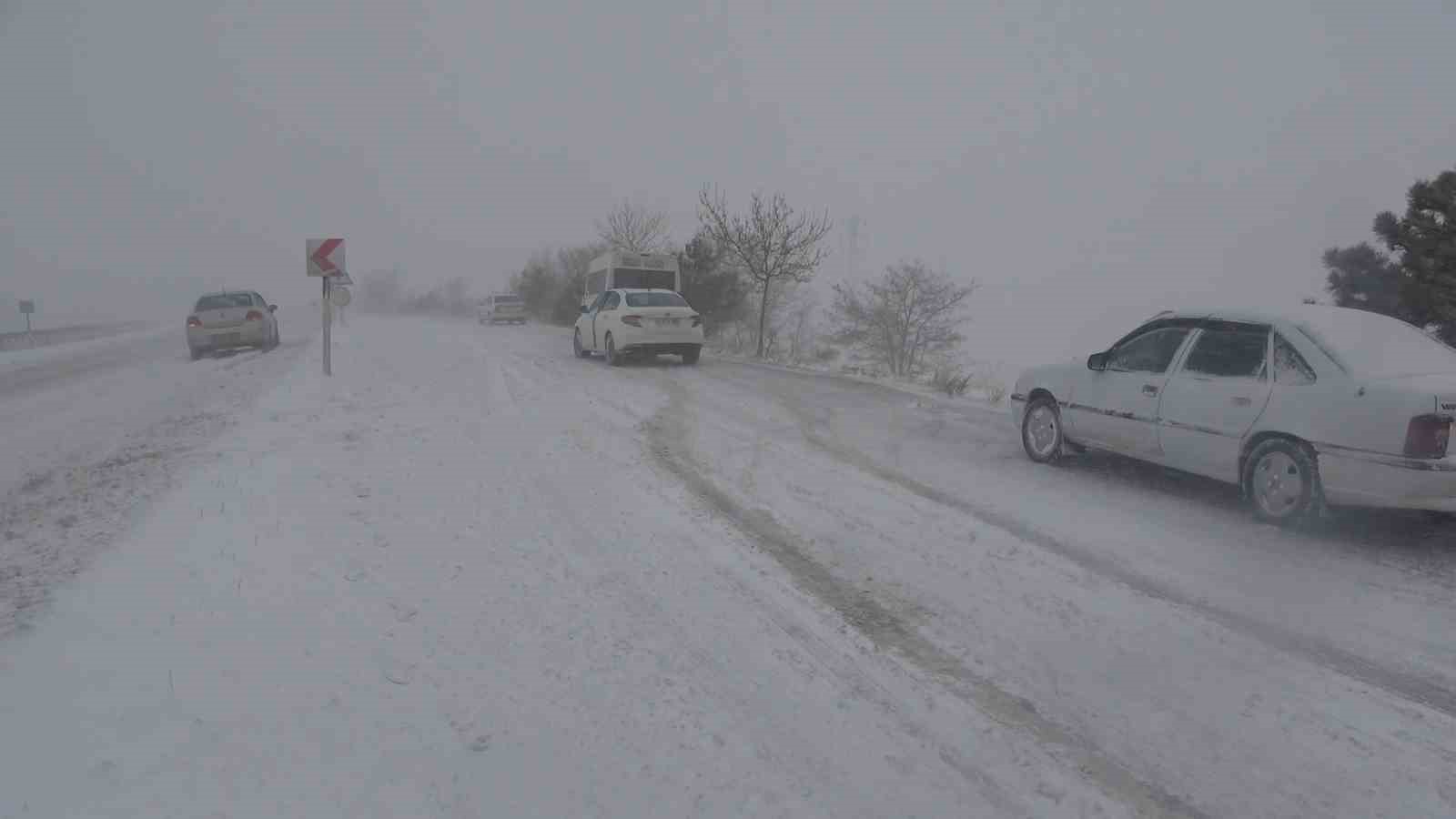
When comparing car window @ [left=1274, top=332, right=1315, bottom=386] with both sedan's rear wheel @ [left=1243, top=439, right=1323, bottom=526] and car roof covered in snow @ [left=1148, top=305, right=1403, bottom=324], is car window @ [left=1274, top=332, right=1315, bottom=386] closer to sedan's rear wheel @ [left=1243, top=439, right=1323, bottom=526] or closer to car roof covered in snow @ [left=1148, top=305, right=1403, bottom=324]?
car roof covered in snow @ [left=1148, top=305, right=1403, bottom=324]

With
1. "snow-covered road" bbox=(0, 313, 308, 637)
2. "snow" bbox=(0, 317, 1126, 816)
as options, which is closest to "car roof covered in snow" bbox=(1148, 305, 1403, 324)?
"snow" bbox=(0, 317, 1126, 816)

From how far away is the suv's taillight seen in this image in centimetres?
427

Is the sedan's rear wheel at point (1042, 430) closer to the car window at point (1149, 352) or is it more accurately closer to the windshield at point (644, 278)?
the car window at point (1149, 352)

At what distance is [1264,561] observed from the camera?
14.4 feet

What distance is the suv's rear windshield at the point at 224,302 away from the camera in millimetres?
18547

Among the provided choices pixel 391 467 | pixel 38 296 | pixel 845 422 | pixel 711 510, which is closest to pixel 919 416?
pixel 845 422

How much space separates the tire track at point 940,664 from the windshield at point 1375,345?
3.73 meters

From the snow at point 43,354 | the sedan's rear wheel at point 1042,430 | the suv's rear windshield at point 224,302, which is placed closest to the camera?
the sedan's rear wheel at point 1042,430

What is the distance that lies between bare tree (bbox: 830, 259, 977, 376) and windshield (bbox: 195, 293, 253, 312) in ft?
81.3

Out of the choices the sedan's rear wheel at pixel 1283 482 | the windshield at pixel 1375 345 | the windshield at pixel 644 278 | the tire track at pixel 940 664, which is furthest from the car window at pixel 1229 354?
the windshield at pixel 644 278

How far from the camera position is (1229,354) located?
217 inches

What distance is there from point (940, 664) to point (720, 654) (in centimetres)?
94

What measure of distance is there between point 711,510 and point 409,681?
2540mm

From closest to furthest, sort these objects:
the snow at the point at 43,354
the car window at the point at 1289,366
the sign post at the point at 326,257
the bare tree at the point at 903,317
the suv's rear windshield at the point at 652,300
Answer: the car window at the point at 1289,366 < the sign post at the point at 326,257 < the suv's rear windshield at the point at 652,300 < the snow at the point at 43,354 < the bare tree at the point at 903,317
